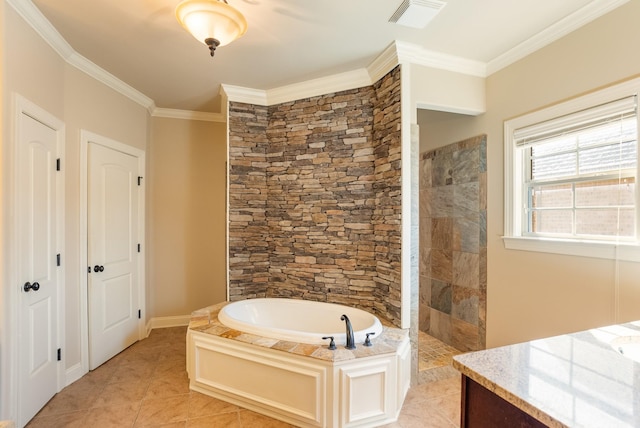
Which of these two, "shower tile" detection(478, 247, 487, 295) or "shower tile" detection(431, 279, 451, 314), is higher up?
"shower tile" detection(478, 247, 487, 295)

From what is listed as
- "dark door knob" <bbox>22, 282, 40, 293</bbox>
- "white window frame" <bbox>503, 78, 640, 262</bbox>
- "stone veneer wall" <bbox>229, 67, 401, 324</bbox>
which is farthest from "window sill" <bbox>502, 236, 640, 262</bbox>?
"dark door knob" <bbox>22, 282, 40, 293</bbox>

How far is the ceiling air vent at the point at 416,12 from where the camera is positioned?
194 centimetres

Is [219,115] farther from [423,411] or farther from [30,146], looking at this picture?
[423,411]

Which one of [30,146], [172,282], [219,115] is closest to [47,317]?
[30,146]

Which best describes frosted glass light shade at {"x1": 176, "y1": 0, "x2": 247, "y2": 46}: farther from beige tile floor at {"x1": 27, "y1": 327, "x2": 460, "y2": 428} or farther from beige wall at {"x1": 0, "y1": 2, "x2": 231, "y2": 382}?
beige tile floor at {"x1": 27, "y1": 327, "x2": 460, "y2": 428}

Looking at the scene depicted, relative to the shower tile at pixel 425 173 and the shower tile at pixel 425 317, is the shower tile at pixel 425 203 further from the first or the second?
the shower tile at pixel 425 317

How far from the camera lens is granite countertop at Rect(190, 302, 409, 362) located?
1.96m

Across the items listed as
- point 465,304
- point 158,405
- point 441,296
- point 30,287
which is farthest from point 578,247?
point 30,287

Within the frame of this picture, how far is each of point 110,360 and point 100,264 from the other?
95 centimetres

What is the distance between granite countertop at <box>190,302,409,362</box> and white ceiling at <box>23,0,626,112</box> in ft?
7.41

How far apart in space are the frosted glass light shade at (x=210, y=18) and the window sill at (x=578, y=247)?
2570 millimetres

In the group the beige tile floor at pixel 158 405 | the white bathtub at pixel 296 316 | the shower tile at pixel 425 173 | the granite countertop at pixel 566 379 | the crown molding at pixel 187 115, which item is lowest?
the beige tile floor at pixel 158 405

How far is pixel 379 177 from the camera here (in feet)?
9.25

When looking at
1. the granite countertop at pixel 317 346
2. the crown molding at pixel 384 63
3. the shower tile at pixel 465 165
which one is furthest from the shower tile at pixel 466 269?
the crown molding at pixel 384 63
